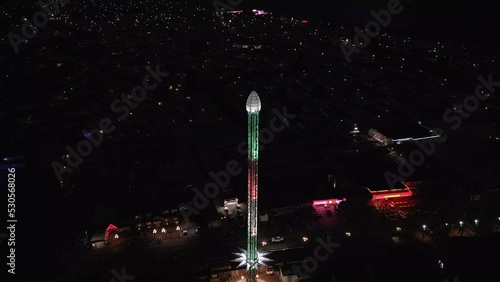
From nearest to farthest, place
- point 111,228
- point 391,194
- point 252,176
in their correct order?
point 252,176 → point 111,228 → point 391,194

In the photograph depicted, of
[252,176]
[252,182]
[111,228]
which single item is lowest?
[111,228]

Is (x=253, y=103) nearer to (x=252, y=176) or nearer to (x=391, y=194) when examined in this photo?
(x=252, y=176)

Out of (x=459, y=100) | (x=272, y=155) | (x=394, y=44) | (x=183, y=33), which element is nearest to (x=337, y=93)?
(x=459, y=100)

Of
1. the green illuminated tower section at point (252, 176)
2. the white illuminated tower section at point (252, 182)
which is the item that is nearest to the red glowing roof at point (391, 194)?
the white illuminated tower section at point (252, 182)

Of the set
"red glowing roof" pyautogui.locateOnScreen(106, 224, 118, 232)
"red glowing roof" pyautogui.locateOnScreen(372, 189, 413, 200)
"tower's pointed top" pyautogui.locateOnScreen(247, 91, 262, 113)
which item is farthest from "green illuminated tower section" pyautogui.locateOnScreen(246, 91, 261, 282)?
"red glowing roof" pyautogui.locateOnScreen(372, 189, 413, 200)

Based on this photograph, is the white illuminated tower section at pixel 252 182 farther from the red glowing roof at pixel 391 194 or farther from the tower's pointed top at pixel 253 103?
the red glowing roof at pixel 391 194

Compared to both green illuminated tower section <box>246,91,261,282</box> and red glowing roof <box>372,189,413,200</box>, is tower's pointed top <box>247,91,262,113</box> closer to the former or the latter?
green illuminated tower section <box>246,91,261,282</box>

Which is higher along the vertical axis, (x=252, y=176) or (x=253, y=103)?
(x=253, y=103)

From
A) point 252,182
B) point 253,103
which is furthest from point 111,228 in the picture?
point 253,103

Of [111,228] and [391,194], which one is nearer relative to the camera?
[111,228]

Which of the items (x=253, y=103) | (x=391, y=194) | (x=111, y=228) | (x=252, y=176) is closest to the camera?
(x=253, y=103)
